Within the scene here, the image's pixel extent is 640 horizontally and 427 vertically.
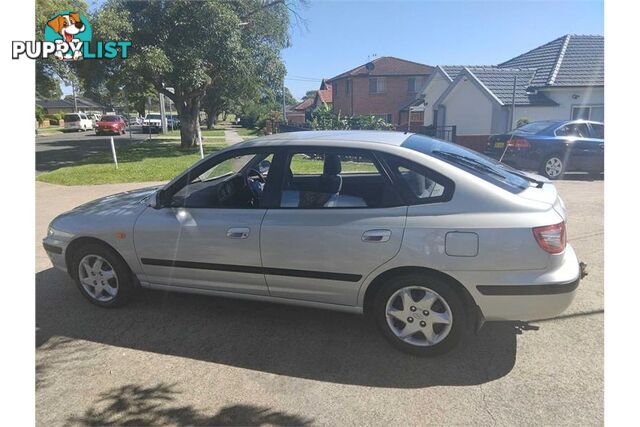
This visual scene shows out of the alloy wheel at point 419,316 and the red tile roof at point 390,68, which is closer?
the alloy wheel at point 419,316

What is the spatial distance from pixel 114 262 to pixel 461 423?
3096 mm

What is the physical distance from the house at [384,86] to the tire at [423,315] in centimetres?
3588

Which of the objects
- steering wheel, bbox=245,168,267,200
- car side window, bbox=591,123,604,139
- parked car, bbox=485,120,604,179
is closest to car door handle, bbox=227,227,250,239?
steering wheel, bbox=245,168,267,200

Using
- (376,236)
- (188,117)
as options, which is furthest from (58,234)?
(188,117)

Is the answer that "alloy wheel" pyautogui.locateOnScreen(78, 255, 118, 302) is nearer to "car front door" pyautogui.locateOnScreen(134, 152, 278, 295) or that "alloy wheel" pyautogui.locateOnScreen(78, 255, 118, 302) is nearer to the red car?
"car front door" pyautogui.locateOnScreen(134, 152, 278, 295)

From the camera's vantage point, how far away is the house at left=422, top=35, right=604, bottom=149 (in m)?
18.6

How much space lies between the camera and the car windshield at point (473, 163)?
3.23 meters

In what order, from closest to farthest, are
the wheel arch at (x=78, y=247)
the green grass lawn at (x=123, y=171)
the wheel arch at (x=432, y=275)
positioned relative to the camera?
the wheel arch at (x=432, y=275) < the wheel arch at (x=78, y=247) < the green grass lawn at (x=123, y=171)

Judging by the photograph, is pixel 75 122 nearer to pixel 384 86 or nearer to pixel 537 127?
pixel 384 86

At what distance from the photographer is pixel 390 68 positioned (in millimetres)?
38375

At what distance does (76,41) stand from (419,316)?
16.8m

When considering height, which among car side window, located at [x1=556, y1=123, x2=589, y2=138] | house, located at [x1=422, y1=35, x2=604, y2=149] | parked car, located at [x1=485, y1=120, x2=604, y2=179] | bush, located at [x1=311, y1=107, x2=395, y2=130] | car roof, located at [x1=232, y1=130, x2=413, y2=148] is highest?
house, located at [x1=422, y1=35, x2=604, y2=149]

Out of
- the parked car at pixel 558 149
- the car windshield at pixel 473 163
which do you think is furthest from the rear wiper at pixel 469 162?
the parked car at pixel 558 149

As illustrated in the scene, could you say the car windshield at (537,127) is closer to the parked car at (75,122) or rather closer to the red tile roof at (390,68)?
the red tile roof at (390,68)
